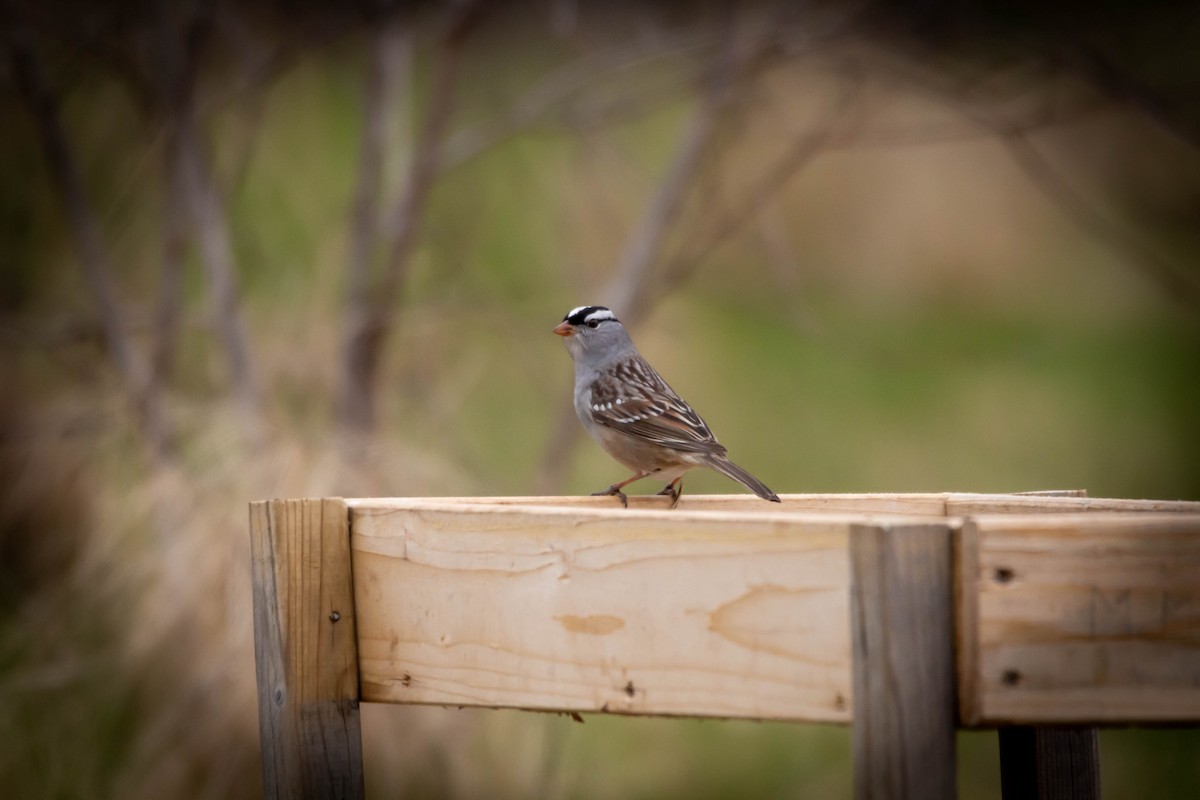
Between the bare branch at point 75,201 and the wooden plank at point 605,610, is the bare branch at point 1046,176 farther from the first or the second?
the bare branch at point 75,201

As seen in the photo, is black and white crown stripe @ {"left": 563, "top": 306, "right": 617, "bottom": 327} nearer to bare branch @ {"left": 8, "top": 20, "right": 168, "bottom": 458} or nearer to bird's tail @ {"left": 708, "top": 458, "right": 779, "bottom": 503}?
bird's tail @ {"left": 708, "top": 458, "right": 779, "bottom": 503}

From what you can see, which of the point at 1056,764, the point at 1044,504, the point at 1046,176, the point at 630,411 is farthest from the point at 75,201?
the point at 1056,764

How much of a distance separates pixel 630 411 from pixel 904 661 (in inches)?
101

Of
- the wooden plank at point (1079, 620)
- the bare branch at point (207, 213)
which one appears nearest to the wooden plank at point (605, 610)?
the wooden plank at point (1079, 620)

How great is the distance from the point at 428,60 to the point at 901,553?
5302mm

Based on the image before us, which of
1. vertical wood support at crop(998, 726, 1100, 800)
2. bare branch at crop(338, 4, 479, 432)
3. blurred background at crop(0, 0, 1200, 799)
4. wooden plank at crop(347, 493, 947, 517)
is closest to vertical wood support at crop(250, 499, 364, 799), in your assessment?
wooden plank at crop(347, 493, 947, 517)

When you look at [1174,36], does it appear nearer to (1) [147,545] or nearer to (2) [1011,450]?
(2) [1011,450]

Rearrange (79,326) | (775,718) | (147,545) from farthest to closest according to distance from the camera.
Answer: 1. (79,326)
2. (147,545)
3. (775,718)

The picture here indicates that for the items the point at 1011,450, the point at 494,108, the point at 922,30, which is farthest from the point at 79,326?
the point at 1011,450

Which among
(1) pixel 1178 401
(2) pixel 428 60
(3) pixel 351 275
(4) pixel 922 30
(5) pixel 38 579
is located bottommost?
(5) pixel 38 579

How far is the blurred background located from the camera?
13.8 ft

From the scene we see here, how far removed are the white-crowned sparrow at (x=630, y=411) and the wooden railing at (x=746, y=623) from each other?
151 cm

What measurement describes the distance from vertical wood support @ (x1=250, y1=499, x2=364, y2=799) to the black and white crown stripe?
7.74 feet

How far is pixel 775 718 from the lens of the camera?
6.22 feet
